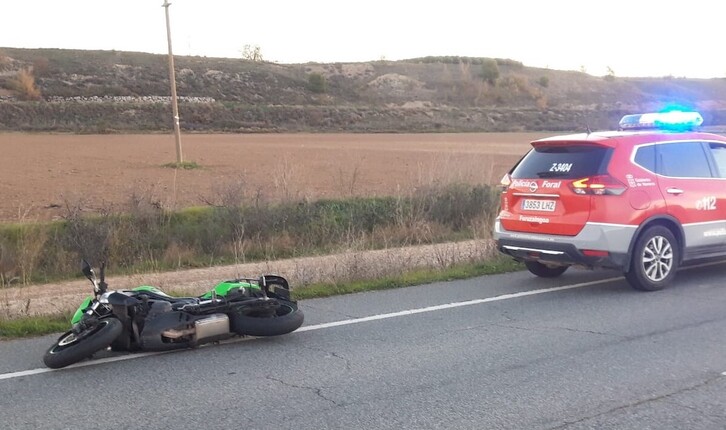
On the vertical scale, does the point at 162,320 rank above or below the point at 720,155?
below

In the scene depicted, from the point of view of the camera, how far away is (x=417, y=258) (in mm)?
11727

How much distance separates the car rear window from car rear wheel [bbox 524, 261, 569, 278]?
1262 millimetres

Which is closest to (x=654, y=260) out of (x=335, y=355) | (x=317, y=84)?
(x=335, y=355)

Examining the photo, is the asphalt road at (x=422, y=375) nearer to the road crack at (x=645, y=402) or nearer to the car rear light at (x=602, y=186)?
the road crack at (x=645, y=402)

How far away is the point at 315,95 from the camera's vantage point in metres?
101

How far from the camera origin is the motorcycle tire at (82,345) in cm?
589

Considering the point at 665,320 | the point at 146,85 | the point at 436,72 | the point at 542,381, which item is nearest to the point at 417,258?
the point at 665,320

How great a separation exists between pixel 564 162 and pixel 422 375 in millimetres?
4156

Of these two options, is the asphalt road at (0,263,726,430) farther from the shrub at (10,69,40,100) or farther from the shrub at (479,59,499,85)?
the shrub at (479,59,499,85)

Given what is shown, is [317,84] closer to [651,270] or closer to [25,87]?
[25,87]

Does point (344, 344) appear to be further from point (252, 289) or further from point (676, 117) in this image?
point (676, 117)

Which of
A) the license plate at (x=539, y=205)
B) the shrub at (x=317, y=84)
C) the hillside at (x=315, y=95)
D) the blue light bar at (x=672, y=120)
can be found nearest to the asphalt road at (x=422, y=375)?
the license plate at (x=539, y=205)

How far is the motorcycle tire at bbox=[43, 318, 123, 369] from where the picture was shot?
5.89 m

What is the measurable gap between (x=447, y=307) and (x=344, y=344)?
188cm
